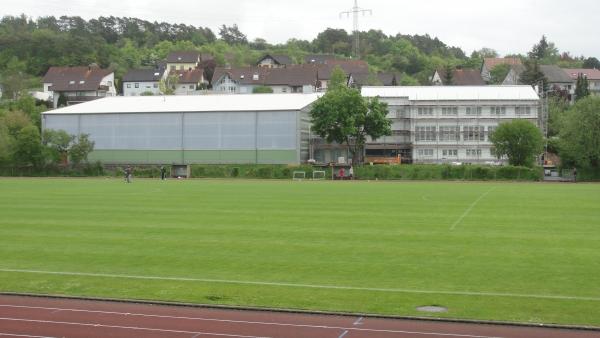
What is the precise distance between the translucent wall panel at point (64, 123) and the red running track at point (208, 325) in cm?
8205

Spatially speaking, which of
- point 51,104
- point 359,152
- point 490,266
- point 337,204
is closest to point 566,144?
point 359,152

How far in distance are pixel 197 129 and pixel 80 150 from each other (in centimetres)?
1550

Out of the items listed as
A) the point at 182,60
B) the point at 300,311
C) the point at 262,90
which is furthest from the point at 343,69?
the point at 300,311

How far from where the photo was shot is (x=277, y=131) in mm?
88062

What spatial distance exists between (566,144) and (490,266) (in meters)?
58.9

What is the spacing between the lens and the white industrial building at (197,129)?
8806 centimetres

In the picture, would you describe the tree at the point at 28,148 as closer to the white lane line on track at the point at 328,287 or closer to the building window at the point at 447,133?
the building window at the point at 447,133

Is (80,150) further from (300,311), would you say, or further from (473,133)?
(300,311)

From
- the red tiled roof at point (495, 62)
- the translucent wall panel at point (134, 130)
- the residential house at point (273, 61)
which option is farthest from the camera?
the residential house at point (273, 61)

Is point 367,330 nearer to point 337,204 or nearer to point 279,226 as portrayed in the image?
point 279,226

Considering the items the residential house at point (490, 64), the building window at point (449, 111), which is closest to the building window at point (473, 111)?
the building window at point (449, 111)

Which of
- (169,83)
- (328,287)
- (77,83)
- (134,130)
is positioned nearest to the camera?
(328,287)

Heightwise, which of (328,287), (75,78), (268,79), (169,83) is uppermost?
(75,78)

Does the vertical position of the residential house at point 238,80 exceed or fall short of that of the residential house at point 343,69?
it falls short
